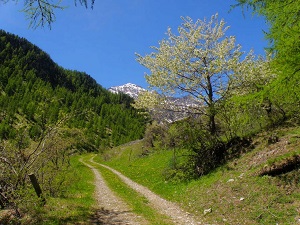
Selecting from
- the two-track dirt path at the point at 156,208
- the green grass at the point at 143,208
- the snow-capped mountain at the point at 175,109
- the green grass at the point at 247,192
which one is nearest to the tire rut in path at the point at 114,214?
the two-track dirt path at the point at 156,208

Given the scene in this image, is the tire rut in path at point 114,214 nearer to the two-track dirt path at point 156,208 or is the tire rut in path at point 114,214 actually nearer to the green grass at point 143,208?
the two-track dirt path at point 156,208

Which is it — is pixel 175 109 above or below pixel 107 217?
above

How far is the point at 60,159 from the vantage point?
22.6m

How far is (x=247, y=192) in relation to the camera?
42.5ft

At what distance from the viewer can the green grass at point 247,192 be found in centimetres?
1074

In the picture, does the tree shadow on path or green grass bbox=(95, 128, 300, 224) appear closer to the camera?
green grass bbox=(95, 128, 300, 224)

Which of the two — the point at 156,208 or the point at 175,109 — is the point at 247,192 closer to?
the point at 156,208

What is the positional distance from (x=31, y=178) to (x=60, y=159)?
1082cm

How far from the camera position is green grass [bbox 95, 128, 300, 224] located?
1074 cm

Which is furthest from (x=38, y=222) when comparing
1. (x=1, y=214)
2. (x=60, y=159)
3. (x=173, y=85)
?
(x=173, y=85)

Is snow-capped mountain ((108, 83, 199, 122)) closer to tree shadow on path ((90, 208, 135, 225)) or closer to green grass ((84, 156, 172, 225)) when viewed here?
green grass ((84, 156, 172, 225))

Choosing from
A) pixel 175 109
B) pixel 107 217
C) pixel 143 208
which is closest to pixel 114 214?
pixel 107 217

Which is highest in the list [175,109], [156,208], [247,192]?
[175,109]

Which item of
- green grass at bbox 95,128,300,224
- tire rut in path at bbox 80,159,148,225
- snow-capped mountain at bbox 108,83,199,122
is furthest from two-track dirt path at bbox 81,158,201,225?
snow-capped mountain at bbox 108,83,199,122
